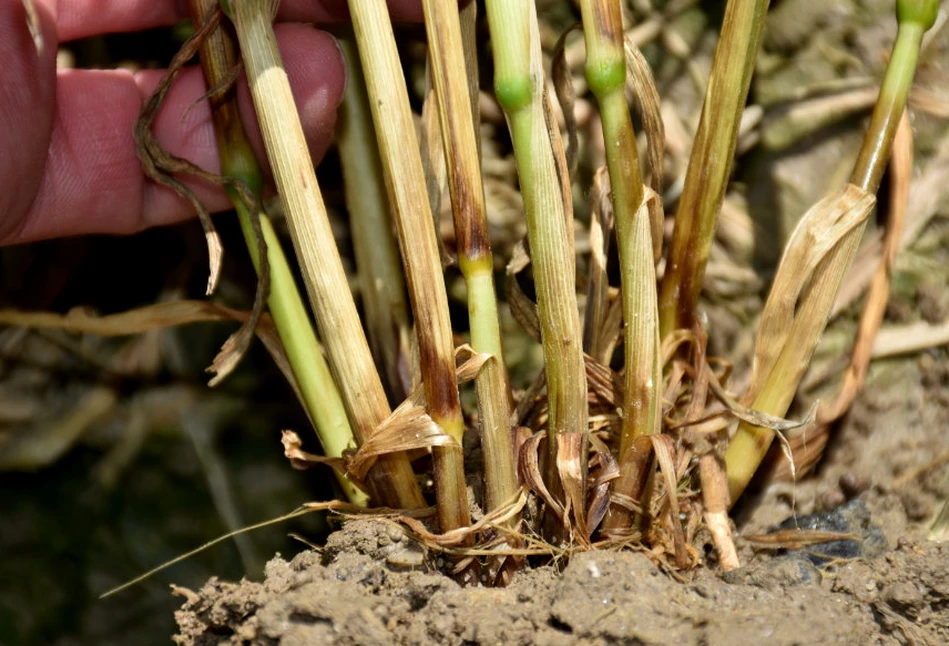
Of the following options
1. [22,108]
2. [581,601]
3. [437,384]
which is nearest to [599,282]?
[437,384]

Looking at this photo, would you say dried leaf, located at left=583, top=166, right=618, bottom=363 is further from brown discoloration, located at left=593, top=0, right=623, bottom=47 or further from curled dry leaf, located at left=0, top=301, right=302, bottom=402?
curled dry leaf, located at left=0, top=301, right=302, bottom=402

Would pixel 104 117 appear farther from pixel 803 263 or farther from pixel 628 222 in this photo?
pixel 803 263

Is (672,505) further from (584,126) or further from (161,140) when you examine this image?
(161,140)

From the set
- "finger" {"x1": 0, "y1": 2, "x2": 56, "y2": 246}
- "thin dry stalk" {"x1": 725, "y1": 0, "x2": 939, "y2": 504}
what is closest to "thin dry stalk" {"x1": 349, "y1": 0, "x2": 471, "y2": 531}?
"thin dry stalk" {"x1": 725, "y1": 0, "x2": 939, "y2": 504}

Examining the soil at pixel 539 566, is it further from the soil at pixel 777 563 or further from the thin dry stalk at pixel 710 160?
the thin dry stalk at pixel 710 160

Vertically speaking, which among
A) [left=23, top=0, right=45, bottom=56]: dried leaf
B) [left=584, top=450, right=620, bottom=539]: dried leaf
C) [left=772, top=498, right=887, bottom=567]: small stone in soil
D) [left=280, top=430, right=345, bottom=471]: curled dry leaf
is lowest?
[left=772, top=498, right=887, bottom=567]: small stone in soil

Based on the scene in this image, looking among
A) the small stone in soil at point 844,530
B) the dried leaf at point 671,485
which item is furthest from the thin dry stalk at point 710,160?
the small stone in soil at point 844,530

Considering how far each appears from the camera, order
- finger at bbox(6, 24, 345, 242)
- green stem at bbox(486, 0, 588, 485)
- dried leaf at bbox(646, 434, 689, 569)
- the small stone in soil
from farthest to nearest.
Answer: finger at bbox(6, 24, 345, 242), the small stone in soil, dried leaf at bbox(646, 434, 689, 569), green stem at bbox(486, 0, 588, 485)
